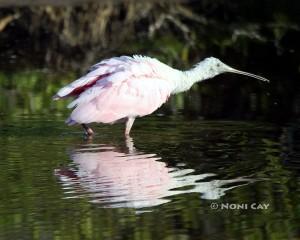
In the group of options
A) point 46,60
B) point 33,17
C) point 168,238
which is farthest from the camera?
point 33,17

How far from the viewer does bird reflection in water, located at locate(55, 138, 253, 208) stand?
8234mm

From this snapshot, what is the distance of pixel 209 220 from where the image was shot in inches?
299

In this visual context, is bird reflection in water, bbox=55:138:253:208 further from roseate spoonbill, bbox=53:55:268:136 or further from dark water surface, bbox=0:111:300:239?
roseate spoonbill, bbox=53:55:268:136

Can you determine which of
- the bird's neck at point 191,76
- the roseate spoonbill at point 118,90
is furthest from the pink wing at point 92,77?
the bird's neck at point 191,76

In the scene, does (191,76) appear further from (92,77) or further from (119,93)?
(92,77)

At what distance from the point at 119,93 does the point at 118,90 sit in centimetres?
3

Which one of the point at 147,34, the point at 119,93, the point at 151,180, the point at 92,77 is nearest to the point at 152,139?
the point at 119,93

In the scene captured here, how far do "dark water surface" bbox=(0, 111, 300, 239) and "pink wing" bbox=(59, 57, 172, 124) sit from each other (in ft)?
0.79

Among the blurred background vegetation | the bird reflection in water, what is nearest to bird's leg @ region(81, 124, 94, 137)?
the bird reflection in water

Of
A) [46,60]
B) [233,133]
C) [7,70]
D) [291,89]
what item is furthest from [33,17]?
[233,133]

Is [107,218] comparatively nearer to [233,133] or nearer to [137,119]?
[233,133]

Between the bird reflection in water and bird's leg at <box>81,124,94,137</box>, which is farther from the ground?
bird's leg at <box>81,124,94,137</box>

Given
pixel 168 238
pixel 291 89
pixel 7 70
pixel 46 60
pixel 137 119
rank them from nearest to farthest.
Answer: pixel 168 238
pixel 137 119
pixel 291 89
pixel 7 70
pixel 46 60

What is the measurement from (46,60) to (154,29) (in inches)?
83.9
